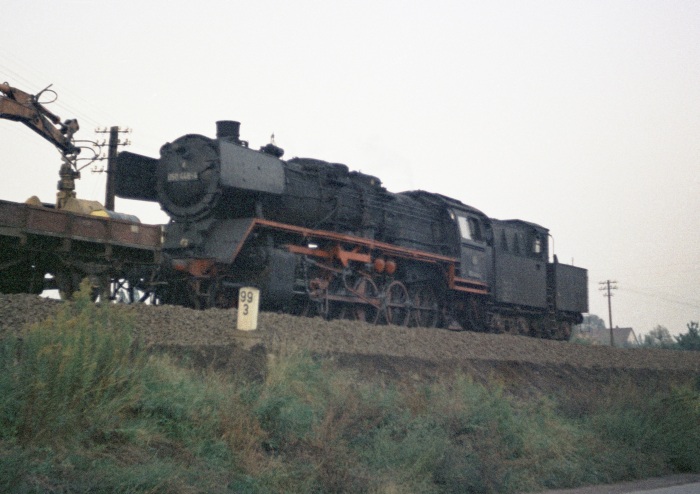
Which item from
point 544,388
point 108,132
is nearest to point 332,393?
point 544,388

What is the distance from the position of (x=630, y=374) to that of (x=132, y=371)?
14.9 m

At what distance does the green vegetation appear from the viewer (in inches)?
237

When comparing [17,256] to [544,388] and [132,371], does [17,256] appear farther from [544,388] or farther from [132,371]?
[544,388]

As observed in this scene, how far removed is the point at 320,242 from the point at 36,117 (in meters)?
8.11

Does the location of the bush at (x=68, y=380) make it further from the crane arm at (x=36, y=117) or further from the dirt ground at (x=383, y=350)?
the crane arm at (x=36, y=117)

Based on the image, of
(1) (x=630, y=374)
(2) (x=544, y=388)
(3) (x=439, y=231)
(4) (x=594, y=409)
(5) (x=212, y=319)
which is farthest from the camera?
(3) (x=439, y=231)

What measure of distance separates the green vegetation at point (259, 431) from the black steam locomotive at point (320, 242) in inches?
176

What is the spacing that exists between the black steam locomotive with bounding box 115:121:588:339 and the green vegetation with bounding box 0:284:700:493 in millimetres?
4469

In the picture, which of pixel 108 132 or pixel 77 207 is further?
pixel 108 132

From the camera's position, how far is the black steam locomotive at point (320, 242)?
15109mm

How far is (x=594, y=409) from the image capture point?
1311 cm

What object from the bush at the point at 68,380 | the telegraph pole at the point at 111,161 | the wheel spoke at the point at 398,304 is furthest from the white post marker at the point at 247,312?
the telegraph pole at the point at 111,161

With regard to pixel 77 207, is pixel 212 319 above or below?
below

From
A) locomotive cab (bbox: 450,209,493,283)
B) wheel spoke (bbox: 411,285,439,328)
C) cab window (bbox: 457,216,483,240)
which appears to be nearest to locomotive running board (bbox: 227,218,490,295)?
locomotive cab (bbox: 450,209,493,283)
